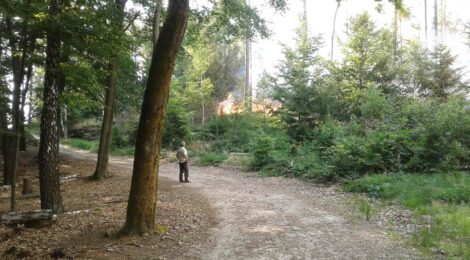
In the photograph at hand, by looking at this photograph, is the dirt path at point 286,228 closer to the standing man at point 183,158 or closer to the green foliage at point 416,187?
the green foliage at point 416,187

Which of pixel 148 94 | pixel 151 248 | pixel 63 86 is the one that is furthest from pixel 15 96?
pixel 151 248

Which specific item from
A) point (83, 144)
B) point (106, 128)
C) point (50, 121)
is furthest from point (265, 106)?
point (50, 121)

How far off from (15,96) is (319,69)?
16269 mm

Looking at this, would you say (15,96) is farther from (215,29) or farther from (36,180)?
(215,29)

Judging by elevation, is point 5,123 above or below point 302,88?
below

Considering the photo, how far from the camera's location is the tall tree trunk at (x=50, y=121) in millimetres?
9210

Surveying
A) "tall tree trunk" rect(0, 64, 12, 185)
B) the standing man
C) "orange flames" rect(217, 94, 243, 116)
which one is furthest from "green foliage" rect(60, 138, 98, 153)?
the standing man

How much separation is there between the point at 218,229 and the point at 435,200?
18.5 feet

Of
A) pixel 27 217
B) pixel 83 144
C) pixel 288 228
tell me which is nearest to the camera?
pixel 288 228

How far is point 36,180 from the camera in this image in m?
17.2

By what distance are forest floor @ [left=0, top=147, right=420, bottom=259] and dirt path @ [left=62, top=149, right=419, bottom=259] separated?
0.06ft

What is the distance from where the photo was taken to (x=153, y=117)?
773 cm

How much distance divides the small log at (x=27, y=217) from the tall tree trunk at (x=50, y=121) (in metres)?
0.53

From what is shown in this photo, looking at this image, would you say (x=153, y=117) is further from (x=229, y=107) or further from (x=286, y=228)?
(x=229, y=107)
